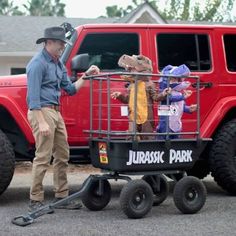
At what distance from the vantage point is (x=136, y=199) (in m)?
6.26

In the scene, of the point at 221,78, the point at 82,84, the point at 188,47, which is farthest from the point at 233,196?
the point at 82,84

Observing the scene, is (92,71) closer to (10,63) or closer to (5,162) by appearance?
(5,162)

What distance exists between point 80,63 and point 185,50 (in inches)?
58.5

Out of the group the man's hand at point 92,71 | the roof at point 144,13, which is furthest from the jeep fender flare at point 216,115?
the roof at point 144,13

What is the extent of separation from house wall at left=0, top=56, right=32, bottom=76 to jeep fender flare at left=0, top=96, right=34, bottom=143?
12.4 m

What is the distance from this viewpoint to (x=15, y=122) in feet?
23.5

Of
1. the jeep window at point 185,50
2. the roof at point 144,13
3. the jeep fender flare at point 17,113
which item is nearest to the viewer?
the jeep fender flare at point 17,113

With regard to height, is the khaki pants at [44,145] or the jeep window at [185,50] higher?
the jeep window at [185,50]

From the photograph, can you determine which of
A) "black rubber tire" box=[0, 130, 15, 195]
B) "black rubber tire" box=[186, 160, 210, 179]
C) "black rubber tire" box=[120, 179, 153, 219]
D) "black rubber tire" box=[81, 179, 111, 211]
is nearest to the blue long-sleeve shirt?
"black rubber tire" box=[0, 130, 15, 195]

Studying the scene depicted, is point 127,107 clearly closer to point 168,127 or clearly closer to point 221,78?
point 168,127

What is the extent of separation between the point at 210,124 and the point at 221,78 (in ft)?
2.08

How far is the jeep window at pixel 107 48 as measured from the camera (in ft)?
24.2

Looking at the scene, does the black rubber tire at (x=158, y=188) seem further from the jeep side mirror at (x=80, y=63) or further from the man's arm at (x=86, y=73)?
the jeep side mirror at (x=80, y=63)

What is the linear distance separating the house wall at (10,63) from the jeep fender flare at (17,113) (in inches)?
487
